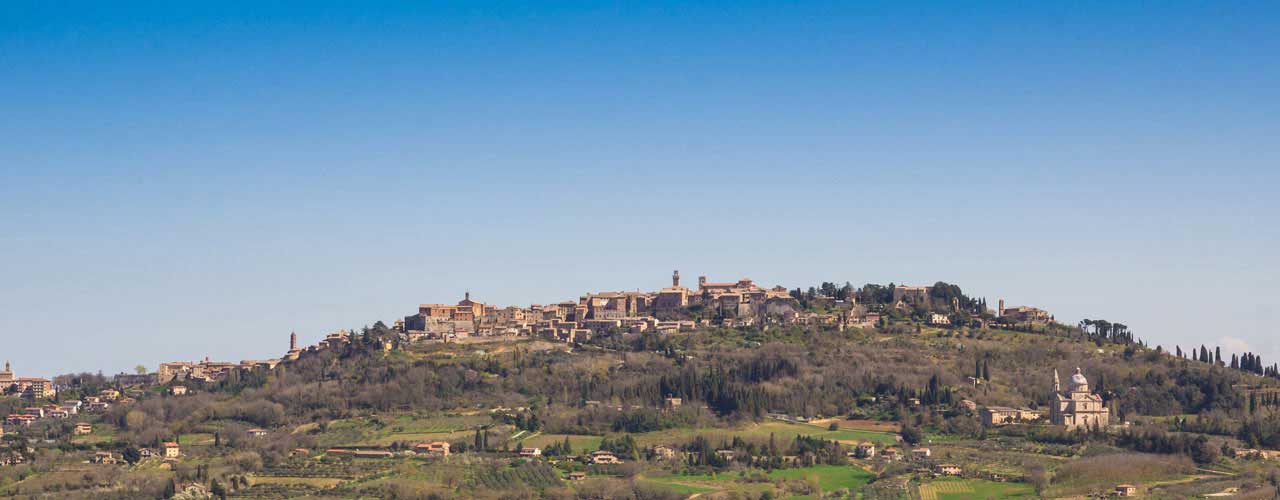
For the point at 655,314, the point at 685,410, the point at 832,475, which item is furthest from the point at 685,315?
the point at 832,475

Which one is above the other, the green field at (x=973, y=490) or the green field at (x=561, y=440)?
the green field at (x=561, y=440)

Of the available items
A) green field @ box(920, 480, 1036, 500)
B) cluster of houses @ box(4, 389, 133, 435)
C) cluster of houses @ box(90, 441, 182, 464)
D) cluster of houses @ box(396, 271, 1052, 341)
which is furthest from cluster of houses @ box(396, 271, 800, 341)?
green field @ box(920, 480, 1036, 500)

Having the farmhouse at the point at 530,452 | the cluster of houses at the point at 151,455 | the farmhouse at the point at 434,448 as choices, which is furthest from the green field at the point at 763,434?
the cluster of houses at the point at 151,455

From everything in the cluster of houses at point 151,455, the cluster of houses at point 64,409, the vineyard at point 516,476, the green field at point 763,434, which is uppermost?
the cluster of houses at point 64,409

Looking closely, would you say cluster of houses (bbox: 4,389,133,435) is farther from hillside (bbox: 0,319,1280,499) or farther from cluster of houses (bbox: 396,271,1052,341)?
cluster of houses (bbox: 396,271,1052,341)

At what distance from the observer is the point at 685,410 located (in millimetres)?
87438

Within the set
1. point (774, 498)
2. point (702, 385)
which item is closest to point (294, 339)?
point (702, 385)

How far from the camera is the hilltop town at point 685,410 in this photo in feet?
234

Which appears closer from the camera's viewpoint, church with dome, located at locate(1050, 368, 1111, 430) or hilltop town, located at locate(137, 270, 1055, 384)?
church with dome, located at locate(1050, 368, 1111, 430)

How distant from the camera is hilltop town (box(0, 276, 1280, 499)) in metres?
71.4

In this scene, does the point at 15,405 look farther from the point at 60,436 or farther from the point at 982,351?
the point at 982,351

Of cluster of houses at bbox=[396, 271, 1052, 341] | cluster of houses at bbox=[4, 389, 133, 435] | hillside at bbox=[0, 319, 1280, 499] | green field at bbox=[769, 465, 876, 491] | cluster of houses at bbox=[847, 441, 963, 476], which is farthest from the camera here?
cluster of houses at bbox=[396, 271, 1052, 341]

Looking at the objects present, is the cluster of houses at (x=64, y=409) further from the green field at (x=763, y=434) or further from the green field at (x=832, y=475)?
the green field at (x=832, y=475)

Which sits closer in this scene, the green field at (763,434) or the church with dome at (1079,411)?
the green field at (763,434)
